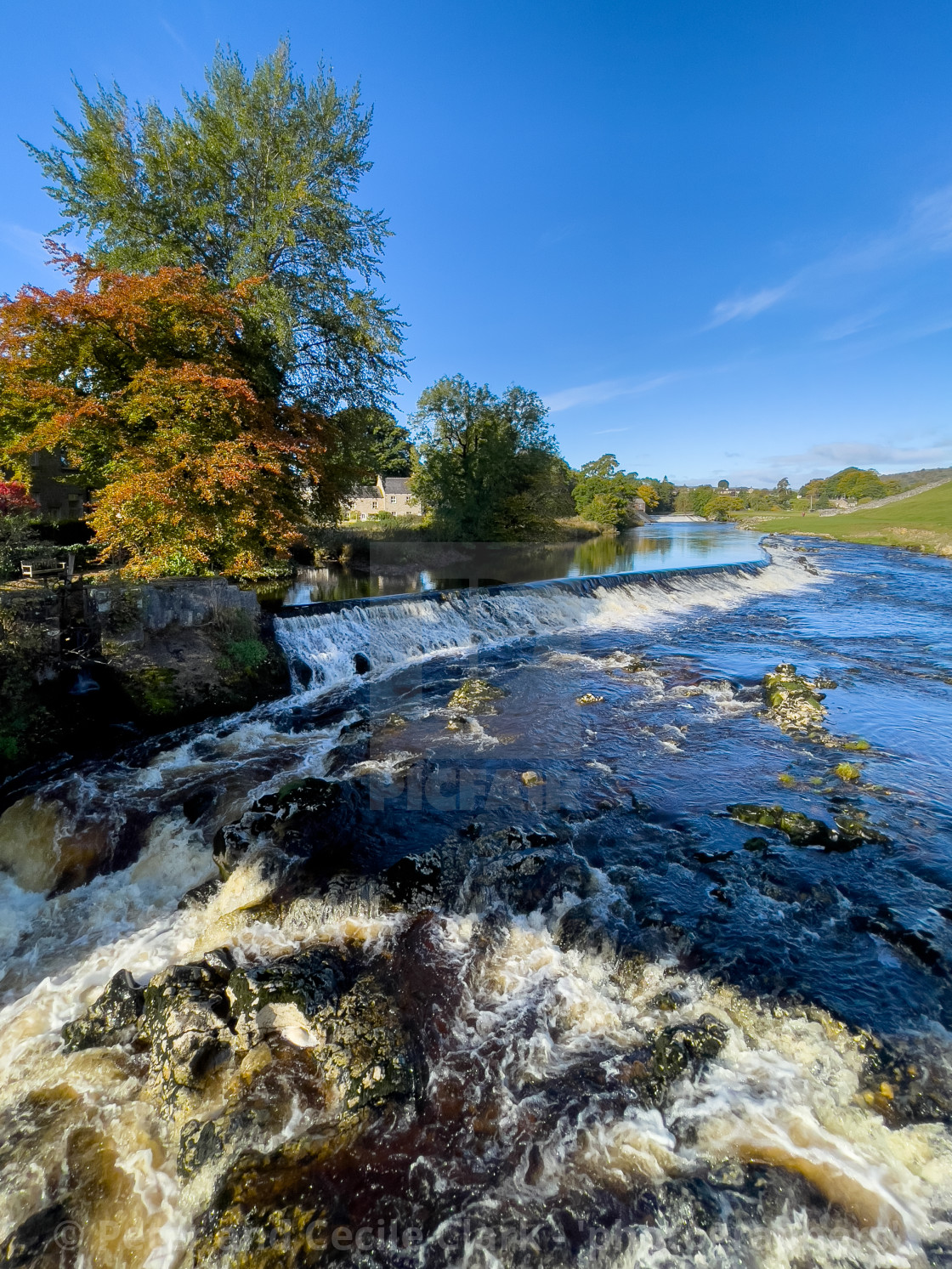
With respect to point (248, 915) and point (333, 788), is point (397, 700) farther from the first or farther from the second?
point (248, 915)

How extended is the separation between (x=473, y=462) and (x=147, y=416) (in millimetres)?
26274

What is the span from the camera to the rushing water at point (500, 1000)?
9.30ft

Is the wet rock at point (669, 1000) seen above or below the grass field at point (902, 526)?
below

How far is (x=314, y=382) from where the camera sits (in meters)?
16.2

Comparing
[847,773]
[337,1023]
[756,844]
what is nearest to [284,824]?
[337,1023]

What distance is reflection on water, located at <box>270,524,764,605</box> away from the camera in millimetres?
20344

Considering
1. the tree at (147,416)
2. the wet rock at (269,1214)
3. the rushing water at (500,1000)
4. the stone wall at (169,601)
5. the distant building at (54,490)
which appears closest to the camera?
the wet rock at (269,1214)

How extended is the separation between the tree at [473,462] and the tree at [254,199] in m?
18.5

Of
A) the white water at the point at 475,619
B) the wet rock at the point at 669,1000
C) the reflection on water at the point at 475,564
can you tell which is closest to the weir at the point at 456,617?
the white water at the point at 475,619

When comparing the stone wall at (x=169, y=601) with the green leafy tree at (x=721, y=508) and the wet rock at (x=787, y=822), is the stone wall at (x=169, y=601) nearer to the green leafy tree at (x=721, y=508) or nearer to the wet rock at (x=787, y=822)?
the wet rock at (x=787, y=822)

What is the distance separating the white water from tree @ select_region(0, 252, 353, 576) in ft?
7.55

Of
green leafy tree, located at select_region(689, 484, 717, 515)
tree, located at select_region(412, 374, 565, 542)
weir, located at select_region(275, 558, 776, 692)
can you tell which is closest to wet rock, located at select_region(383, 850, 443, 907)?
weir, located at select_region(275, 558, 776, 692)

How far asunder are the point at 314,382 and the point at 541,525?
2556 cm

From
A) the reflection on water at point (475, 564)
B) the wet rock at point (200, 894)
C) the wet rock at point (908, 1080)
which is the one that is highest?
the reflection on water at point (475, 564)
